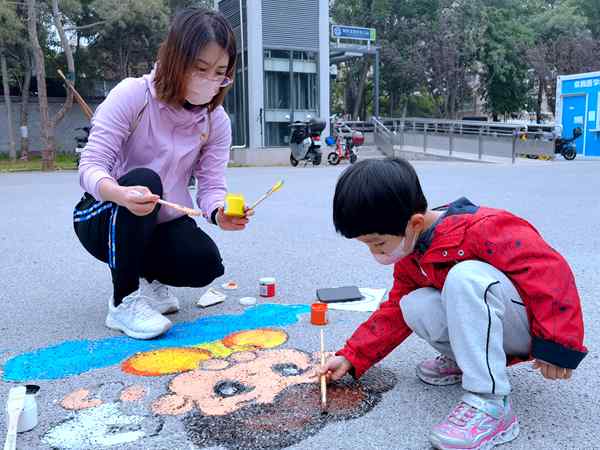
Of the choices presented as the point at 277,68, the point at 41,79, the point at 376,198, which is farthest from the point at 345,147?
the point at 376,198

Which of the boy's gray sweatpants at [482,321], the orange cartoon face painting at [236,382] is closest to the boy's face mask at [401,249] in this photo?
the boy's gray sweatpants at [482,321]

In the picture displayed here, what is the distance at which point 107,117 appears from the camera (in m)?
2.05

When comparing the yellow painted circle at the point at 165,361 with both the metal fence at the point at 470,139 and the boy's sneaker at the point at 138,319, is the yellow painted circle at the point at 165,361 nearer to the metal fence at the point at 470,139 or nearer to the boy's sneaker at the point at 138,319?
the boy's sneaker at the point at 138,319

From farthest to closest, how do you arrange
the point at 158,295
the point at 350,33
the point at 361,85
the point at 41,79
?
the point at 361,85, the point at 350,33, the point at 41,79, the point at 158,295

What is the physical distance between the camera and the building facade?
1477 cm

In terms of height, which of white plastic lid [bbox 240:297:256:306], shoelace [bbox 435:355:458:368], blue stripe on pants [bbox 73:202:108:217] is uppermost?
blue stripe on pants [bbox 73:202:108:217]

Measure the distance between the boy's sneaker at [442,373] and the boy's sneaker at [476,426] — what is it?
28cm

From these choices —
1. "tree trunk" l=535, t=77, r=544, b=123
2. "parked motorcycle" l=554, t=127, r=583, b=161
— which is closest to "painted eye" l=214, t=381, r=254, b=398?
"parked motorcycle" l=554, t=127, r=583, b=161

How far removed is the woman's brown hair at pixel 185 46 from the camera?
1.93 meters

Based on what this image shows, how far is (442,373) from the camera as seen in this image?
171cm

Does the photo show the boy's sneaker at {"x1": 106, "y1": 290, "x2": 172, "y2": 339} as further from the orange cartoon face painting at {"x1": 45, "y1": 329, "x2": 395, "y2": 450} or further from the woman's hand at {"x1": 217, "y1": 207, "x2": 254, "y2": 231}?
the woman's hand at {"x1": 217, "y1": 207, "x2": 254, "y2": 231}

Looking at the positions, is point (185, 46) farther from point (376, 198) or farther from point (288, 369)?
point (288, 369)

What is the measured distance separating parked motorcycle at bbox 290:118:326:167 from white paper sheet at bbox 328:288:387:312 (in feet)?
33.1

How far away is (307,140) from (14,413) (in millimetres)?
11418
